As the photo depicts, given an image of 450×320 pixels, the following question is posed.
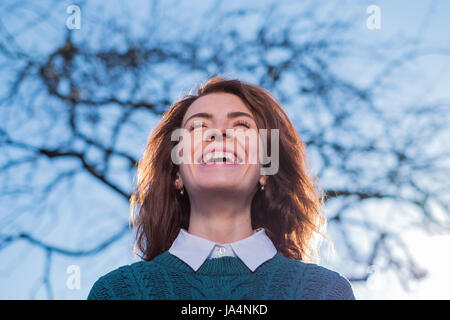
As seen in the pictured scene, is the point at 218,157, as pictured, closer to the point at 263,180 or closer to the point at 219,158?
the point at 219,158

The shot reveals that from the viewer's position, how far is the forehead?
2229 millimetres

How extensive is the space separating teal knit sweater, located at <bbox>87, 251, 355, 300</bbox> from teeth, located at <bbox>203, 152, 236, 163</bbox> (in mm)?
416

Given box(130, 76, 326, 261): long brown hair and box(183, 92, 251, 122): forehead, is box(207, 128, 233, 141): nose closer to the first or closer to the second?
box(183, 92, 251, 122): forehead

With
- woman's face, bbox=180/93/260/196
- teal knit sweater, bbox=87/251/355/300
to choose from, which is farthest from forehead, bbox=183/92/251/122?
teal knit sweater, bbox=87/251/355/300

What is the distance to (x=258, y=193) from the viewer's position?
8.11 feet

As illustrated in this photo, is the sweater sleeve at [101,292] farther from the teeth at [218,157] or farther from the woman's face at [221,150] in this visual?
the teeth at [218,157]

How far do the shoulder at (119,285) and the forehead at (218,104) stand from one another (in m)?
0.77

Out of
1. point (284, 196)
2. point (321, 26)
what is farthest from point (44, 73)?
Answer: point (284, 196)

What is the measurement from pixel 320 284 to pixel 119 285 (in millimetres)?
846

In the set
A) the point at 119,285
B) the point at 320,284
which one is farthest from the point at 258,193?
the point at 119,285
